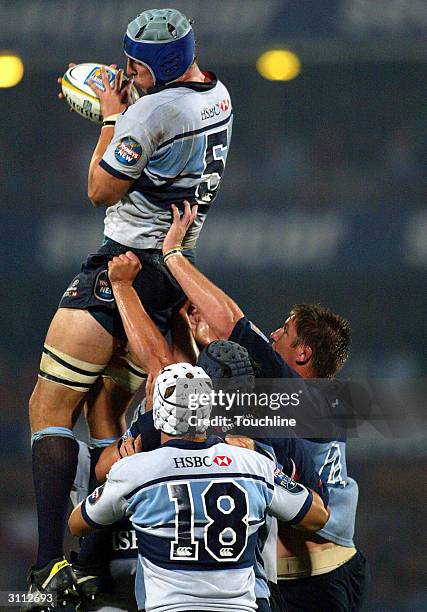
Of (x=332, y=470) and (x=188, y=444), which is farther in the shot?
(x=332, y=470)

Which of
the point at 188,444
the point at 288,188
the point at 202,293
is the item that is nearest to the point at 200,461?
the point at 188,444

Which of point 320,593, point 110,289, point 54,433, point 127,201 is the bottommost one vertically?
point 320,593

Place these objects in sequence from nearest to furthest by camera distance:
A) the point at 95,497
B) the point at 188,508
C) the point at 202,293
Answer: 1. the point at 188,508
2. the point at 95,497
3. the point at 202,293

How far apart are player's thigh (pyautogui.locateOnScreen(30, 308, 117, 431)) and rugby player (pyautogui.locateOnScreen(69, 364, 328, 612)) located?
16.4 inches

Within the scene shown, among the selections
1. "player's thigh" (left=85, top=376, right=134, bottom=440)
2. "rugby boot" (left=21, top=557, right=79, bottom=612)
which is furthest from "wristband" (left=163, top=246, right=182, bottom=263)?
"rugby boot" (left=21, top=557, right=79, bottom=612)

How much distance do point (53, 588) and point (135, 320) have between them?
690 mm

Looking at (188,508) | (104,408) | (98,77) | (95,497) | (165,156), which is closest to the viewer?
(188,508)

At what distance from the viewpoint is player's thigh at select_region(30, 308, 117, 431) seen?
2766mm

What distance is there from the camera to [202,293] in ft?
8.57

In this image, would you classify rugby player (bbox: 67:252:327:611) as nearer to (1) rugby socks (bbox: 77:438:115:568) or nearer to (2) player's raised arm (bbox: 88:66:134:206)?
(1) rugby socks (bbox: 77:438:115:568)

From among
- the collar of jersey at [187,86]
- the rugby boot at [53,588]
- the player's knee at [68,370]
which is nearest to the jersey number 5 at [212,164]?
the collar of jersey at [187,86]

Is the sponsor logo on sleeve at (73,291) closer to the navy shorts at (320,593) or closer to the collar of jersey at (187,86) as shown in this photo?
the collar of jersey at (187,86)

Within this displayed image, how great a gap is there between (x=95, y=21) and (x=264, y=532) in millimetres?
2763

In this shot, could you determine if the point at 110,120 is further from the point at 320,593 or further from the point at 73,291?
the point at 320,593
